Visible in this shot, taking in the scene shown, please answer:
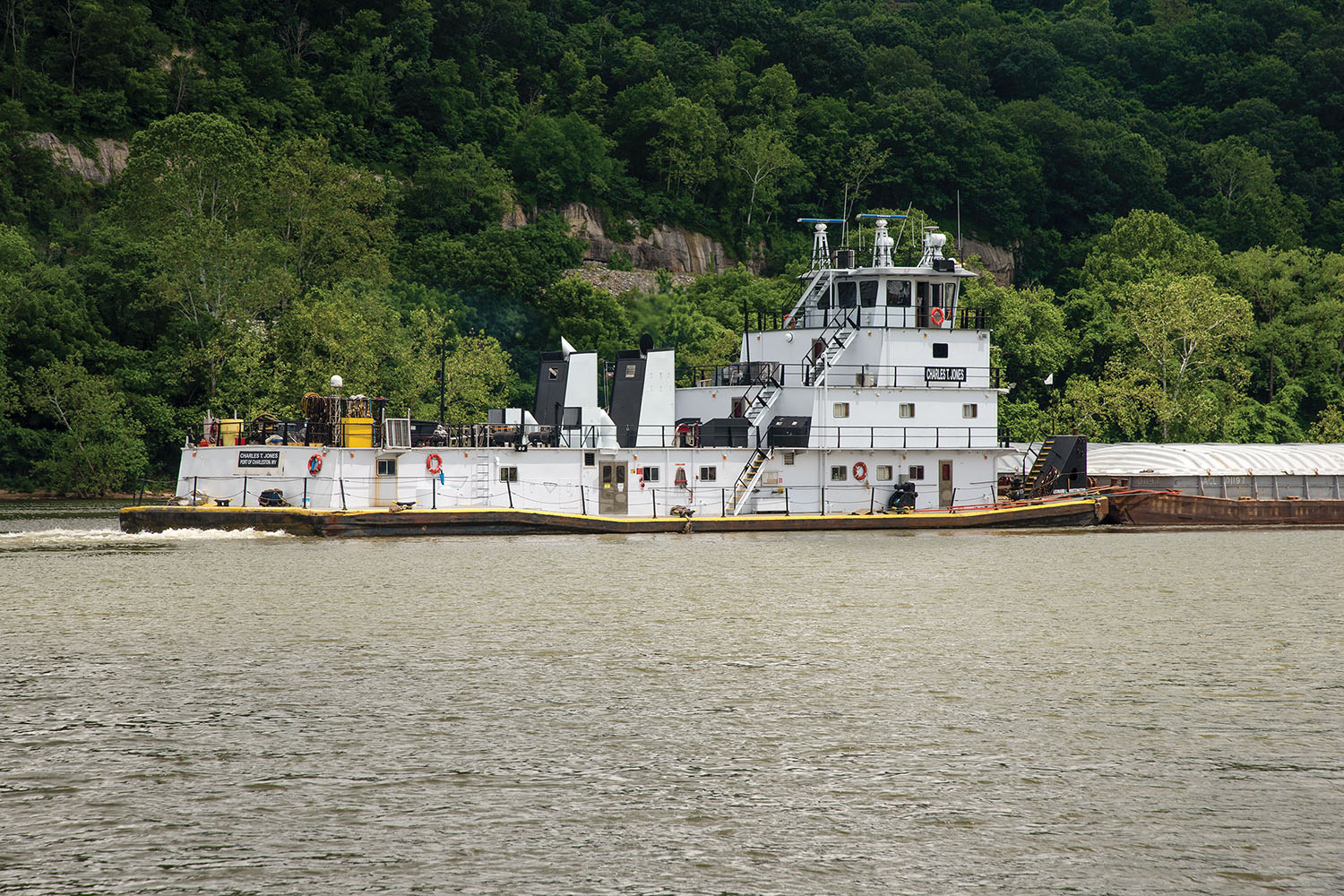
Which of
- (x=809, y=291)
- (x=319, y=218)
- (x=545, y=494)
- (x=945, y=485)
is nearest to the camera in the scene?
(x=545, y=494)

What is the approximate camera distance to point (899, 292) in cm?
4922

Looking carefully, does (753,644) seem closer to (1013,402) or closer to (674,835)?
(674,835)

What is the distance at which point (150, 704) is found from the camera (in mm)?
18562

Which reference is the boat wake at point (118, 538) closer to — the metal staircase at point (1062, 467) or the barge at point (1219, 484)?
the metal staircase at point (1062, 467)

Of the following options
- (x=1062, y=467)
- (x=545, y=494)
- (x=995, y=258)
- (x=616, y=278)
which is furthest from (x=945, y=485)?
(x=995, y=258)

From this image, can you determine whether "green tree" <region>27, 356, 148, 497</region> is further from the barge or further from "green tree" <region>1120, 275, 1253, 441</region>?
"green tree" <region>1120, 275, 1253, 441</region>

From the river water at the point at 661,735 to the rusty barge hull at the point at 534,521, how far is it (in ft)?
21.3

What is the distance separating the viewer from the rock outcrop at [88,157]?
89.0 m

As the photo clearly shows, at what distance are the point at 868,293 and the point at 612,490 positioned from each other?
40.2ft

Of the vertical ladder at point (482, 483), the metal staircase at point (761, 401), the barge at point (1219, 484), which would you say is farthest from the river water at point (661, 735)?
the barge at point (1219, 484)

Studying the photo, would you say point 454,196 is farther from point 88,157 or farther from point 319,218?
point 88,157

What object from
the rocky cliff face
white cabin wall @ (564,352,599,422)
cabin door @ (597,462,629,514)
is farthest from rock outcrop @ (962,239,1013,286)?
cabin door @ (597,462,629,514)

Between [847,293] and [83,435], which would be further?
[83,435]

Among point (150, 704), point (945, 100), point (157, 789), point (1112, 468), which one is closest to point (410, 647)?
point (150, 704)
